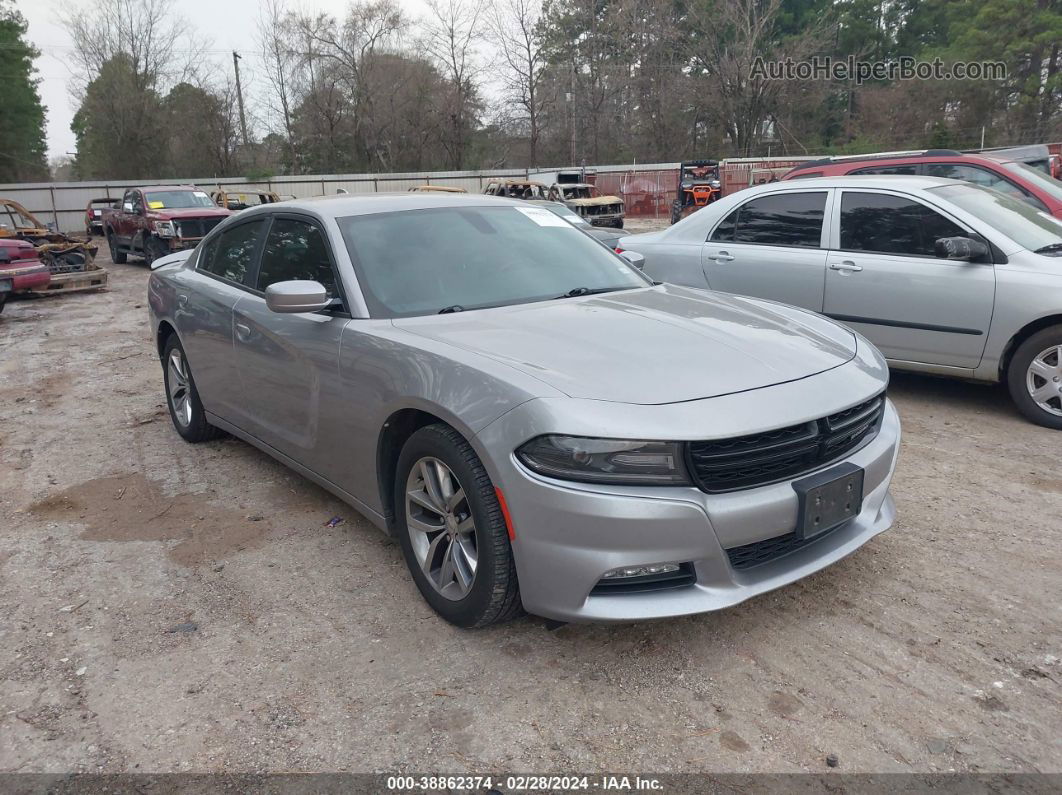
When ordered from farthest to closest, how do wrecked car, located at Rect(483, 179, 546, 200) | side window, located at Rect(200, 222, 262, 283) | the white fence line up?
the white fence → wrecked car, located at Rect(483, 179, 546, 200) → side window, located at Rect(200, 222, 262, 283)

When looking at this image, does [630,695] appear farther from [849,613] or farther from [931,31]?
[931,31]

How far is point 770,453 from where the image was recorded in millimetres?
2639

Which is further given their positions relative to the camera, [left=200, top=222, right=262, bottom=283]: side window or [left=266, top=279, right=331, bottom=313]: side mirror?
[left=200, top=222, right=262, bottom=283]: side window

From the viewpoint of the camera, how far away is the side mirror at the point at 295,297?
10.9 feet

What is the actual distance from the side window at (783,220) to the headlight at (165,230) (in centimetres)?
1355

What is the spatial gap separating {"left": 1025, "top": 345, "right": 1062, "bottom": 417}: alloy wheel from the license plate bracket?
3.13m

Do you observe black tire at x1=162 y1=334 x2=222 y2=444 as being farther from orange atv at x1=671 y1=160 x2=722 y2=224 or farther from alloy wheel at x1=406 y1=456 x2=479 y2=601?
orange atv at x1=671 y1=160 x2=722 y2=224

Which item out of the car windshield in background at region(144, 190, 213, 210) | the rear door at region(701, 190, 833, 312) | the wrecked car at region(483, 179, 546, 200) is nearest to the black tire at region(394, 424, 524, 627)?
the rear door at region(701, 190, 833, 312)

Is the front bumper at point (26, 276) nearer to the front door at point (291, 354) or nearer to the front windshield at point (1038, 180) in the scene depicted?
the front door at point (291, 354)

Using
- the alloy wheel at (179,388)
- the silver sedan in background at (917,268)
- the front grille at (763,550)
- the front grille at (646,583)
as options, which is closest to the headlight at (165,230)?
the alloy wheel at (179,388)

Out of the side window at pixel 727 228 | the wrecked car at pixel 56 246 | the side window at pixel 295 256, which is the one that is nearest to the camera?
the side window at pixel 295 256

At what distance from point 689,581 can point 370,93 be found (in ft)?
165

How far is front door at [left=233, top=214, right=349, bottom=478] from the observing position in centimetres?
357

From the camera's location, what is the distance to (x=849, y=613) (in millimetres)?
3059
